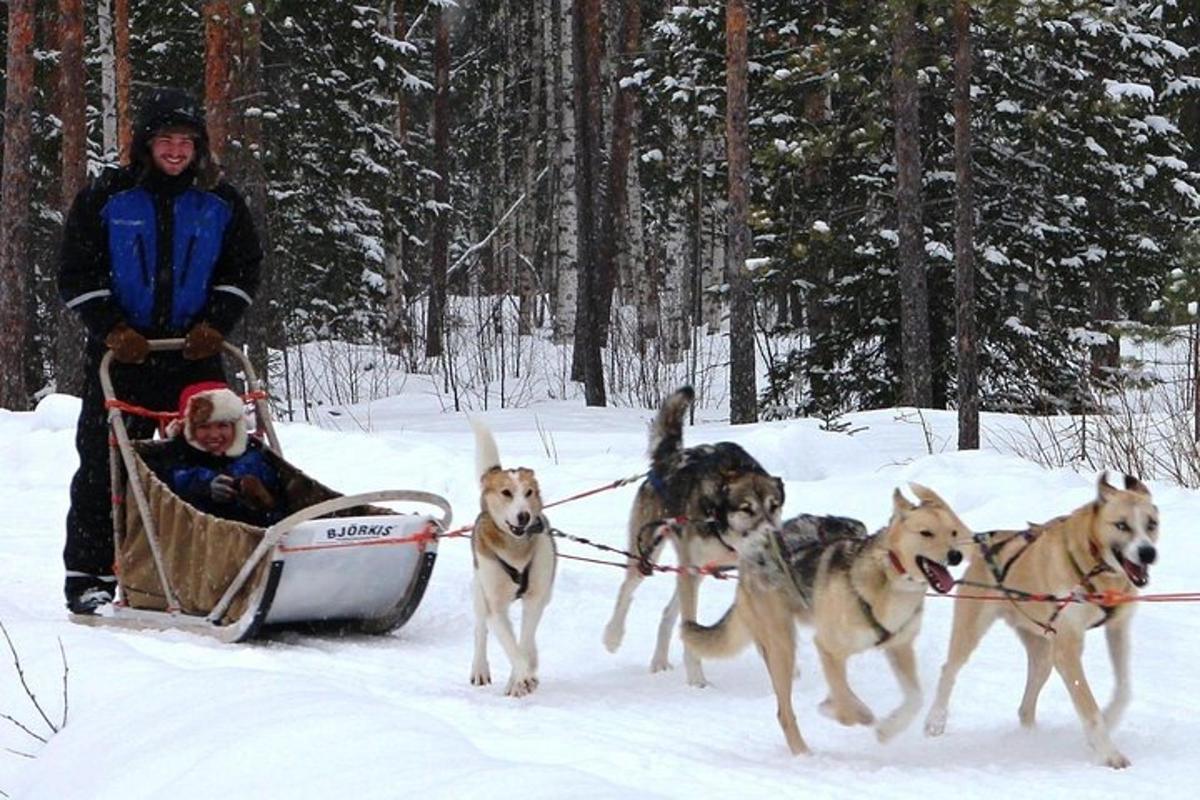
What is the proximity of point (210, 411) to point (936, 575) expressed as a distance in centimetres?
321

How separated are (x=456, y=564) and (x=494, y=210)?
28.0 metres

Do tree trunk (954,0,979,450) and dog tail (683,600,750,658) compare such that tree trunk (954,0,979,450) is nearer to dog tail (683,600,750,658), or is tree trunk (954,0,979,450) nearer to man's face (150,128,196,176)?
dog tail (683,600,750,658)

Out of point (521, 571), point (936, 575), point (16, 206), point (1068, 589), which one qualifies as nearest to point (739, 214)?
point (16, 206)

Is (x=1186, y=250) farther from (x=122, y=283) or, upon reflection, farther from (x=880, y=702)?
(x=122, y=283)

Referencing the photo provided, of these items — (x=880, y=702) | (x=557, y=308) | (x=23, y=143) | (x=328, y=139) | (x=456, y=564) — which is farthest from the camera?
(x=557, y=308)

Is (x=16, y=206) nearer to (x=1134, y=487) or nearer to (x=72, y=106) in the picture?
(x=72, y=106)

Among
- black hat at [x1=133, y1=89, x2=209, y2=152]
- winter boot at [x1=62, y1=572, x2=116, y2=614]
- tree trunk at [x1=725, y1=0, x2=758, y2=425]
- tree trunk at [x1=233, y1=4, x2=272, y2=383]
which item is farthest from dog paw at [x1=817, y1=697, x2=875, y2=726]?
tree trunk at [x1=233, y1=4, x2=272, y2=383]

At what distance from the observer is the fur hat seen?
565 cm

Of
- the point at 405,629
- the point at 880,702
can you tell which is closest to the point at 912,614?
the point at 880,702

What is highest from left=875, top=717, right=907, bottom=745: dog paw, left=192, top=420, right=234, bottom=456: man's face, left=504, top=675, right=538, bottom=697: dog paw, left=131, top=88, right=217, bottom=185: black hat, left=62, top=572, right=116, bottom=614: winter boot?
left=131, top=88, right=217, bottom=185: black hat

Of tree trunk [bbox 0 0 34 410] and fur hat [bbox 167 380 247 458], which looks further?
tree trunk [bbox 0 0 34 410]

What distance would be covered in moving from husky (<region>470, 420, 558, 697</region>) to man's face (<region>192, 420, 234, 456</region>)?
4.45ft

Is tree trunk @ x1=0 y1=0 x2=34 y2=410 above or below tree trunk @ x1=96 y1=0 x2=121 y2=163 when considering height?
below

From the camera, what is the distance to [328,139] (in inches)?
751
